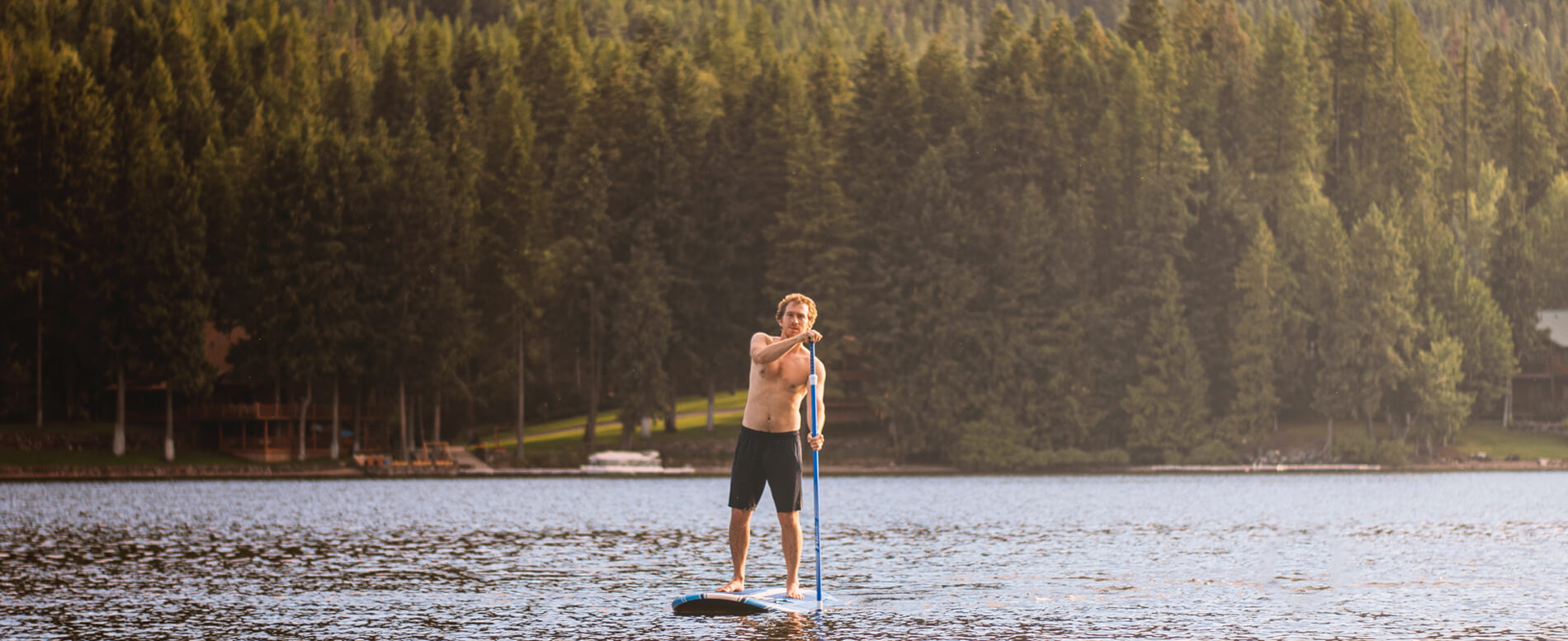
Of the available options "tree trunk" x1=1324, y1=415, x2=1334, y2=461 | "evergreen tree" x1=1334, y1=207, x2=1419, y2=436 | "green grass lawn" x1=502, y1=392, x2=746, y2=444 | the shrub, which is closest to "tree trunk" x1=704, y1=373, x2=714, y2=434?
"green grass lawn" x1=502, y1=392, x2=746, y2=444

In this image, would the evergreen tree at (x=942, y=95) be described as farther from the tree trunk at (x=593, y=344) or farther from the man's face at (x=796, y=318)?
the man's face at (x=796, y=318)

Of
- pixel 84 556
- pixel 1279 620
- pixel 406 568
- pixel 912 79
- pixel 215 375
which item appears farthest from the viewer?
pixel 912 79

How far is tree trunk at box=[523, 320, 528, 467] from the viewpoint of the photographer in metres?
85.9

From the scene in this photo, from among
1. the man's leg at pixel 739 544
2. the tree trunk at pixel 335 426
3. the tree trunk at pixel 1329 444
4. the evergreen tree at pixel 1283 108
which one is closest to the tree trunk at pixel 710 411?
the tree trunk at pixel 335 426

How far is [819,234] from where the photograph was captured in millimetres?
97938

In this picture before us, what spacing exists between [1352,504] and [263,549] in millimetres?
34037

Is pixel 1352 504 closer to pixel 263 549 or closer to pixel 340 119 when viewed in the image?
pixel 263 549

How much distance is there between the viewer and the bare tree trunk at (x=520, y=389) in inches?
3383

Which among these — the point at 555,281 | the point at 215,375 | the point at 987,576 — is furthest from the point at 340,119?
the point at 987,576

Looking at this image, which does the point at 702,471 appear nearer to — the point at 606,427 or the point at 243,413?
the point at 606,427

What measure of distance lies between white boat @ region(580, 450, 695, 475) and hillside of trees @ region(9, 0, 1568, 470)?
4675 mm

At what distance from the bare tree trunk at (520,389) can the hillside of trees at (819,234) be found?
20 cm

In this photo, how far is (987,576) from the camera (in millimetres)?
23609

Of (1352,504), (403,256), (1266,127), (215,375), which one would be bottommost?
(1352,504)
